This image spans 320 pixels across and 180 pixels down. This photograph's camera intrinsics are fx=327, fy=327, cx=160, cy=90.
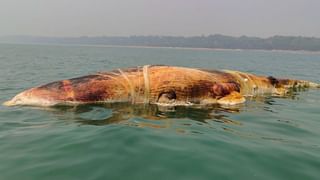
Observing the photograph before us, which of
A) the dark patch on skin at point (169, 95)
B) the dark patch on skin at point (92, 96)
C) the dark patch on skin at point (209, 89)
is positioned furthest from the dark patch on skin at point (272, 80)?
the dark patch on skin at point (92, 96)

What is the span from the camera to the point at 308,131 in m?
7.45

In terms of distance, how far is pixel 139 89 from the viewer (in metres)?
9.38

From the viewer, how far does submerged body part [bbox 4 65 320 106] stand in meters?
9.09

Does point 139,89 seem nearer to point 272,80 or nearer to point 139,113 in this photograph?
point 139,113

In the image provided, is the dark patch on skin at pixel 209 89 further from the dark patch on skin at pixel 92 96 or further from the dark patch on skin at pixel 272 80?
the dark patch on skin at pixel 272 80

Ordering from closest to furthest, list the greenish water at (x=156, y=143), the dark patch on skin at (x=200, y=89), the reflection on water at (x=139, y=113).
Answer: the greenish water at (x=156, y=143) < the reflection on water at (x=139, y=113) < the dark patch on skin at (x=200, y=89)

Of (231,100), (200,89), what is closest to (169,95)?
(200,89)

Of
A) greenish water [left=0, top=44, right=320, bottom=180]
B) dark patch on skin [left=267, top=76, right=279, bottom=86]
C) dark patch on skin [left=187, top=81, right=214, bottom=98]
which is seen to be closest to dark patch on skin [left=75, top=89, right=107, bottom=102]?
greenish water [left=0, top=44, right=320, bottom=180]

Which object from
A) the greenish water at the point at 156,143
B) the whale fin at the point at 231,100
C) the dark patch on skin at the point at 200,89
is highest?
the dark patch on skin at the point at 200,89

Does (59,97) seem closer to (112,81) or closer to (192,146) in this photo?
(112,81)

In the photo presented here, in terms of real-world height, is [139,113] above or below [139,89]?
below

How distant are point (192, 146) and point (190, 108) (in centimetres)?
332

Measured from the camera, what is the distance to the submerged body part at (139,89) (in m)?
9.09

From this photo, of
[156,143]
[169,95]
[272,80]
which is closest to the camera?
[156,143]
